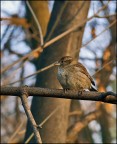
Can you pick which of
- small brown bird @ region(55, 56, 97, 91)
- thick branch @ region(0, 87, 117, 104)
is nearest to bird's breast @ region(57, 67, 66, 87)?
small brown bird @ region(55, 56, 97, 91)

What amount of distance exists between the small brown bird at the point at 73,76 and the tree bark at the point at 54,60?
33.3 inches

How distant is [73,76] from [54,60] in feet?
3.81

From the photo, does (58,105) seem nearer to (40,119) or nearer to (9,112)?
(40,119)

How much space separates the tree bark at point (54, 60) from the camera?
5504 mm

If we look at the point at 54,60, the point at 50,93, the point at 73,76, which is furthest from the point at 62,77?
the point at 54,60

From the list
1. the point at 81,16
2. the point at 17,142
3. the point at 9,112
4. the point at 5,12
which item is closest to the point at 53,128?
the point at 81,16

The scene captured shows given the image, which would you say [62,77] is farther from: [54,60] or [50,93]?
[54,60]

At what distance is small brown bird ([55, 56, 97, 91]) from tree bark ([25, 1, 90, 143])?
2.77ft

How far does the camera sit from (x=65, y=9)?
237 inches

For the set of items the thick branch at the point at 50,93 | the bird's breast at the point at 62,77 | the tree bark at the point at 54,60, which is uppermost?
the tree bark at the point at 54,60

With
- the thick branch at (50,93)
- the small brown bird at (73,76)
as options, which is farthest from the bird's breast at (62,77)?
the thick branch at (50,93)

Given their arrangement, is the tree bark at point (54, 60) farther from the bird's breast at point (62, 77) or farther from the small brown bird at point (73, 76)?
the bird's breast at point (62, 77)

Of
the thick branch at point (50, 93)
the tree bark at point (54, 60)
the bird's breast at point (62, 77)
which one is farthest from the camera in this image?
the tree bark at point (54, 60)

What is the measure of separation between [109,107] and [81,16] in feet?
12.1
